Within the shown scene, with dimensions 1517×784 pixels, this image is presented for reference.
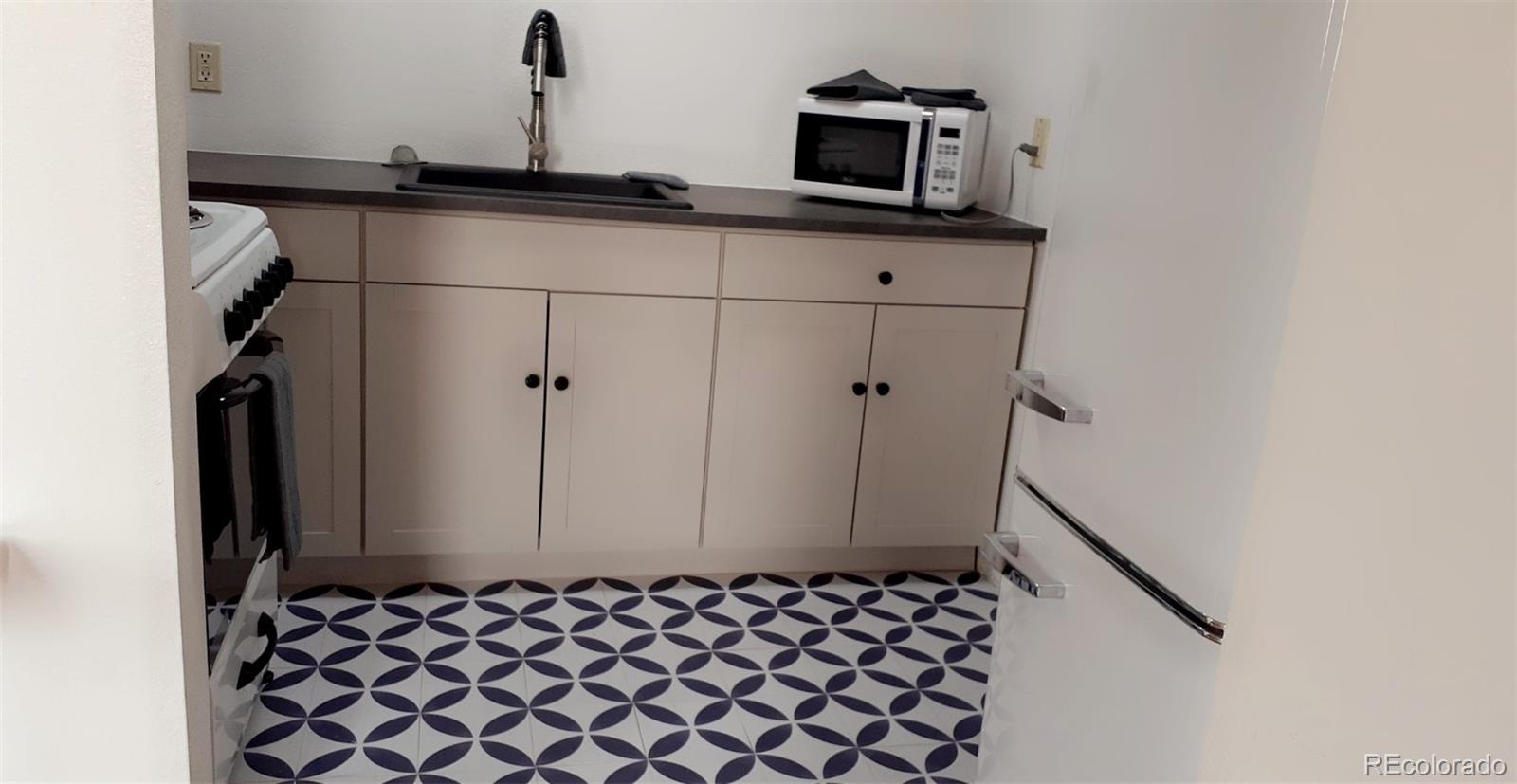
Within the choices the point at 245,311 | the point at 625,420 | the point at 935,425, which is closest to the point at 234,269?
the point at 245,311

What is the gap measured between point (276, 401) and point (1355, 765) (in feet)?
5.03

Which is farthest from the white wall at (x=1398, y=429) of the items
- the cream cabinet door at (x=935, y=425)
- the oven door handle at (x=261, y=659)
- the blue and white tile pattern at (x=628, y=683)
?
the cream cabinet door at (x=935, y=425)

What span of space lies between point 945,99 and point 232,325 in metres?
1.77

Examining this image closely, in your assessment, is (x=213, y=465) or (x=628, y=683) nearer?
(x=213, y=465)

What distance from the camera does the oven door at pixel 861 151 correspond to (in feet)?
9.36

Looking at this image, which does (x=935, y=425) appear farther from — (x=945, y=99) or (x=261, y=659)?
(x=261, y=659)

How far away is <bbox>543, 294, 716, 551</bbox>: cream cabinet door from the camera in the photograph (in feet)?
8.57

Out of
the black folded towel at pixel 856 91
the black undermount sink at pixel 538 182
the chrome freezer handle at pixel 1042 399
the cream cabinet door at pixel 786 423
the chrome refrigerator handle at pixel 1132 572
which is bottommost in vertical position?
the cream cabinet door at pixel 786 423

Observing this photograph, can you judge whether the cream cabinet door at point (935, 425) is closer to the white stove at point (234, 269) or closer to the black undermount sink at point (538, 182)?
the black undermount sink at point (538, 182)

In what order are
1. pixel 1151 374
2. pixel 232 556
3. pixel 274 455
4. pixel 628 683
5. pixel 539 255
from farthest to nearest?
1. pixel 539 255
2. pixel 628 683
3. pixel 274 455
4. pixel 232 556
5. pixel 1151 374

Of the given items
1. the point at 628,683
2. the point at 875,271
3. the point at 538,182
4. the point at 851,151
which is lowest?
the point at 628,683

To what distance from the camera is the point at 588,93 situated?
300cm

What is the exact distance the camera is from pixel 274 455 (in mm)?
1882

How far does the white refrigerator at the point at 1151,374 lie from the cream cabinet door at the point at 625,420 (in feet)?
3.63
